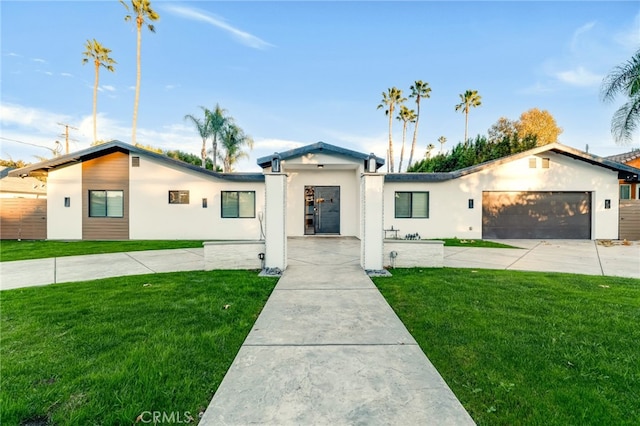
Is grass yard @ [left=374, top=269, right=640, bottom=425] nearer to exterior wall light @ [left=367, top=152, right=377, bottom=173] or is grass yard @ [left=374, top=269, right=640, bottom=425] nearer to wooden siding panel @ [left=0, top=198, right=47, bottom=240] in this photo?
exterior wall light @ [left=367, top=152, right=377, bottom=173]

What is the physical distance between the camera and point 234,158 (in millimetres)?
22906

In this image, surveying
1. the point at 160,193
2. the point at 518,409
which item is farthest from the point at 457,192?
the point at 160,193

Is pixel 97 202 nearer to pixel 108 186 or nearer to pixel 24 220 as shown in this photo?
pixel 108 186

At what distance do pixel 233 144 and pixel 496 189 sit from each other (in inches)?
700

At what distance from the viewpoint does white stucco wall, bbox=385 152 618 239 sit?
42.0 ft

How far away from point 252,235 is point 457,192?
9595 mm

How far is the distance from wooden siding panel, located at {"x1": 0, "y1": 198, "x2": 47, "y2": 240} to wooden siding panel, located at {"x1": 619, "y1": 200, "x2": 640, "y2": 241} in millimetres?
25775

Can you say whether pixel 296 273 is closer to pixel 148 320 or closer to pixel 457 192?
pixel 148 320

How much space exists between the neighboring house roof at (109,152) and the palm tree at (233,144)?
30.6 feet

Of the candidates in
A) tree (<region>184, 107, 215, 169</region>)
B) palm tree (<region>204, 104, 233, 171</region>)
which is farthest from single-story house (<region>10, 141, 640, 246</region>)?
palm tree (<region>204, 104, 233, 171</region>)

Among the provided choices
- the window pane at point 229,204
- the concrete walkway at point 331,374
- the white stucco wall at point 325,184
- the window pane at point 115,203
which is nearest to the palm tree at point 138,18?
the window pane at point 115,203

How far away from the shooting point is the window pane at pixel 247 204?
1292 centimetres

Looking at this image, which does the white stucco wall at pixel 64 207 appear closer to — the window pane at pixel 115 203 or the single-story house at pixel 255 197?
the single-story house at pixel 255 197

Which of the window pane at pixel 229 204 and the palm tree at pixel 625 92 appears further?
the window pane at pixel 229 204
